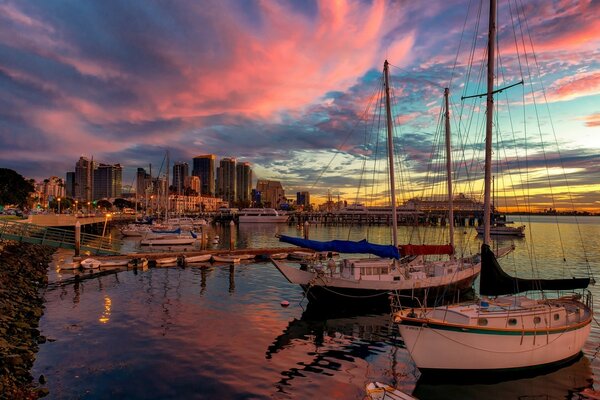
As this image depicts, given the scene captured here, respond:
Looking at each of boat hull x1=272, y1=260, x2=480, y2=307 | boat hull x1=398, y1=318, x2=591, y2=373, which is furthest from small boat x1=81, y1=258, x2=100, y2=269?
boat hull x1=398, y1=318, x2=591, y2=373

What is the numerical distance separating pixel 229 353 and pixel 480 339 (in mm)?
10235

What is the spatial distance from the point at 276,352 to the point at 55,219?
282 ft

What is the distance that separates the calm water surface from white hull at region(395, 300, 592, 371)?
0.81 m

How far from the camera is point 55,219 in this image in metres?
86.5

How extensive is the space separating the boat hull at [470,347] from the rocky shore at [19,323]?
12909 millimetres

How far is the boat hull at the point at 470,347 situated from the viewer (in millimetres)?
14328

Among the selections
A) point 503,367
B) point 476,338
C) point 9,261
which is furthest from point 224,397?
point 9,261

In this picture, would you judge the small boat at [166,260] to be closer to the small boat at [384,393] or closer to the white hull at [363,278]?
the white hull at [363,278]

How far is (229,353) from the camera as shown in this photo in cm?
1752

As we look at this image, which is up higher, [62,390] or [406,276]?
[406,276]

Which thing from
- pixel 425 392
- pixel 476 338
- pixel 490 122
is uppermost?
pixel 490 122

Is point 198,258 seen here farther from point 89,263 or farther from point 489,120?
point 489,120

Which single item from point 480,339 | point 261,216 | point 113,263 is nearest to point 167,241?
point 113,263

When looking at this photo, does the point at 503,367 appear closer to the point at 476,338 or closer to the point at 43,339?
the point at 476,338
